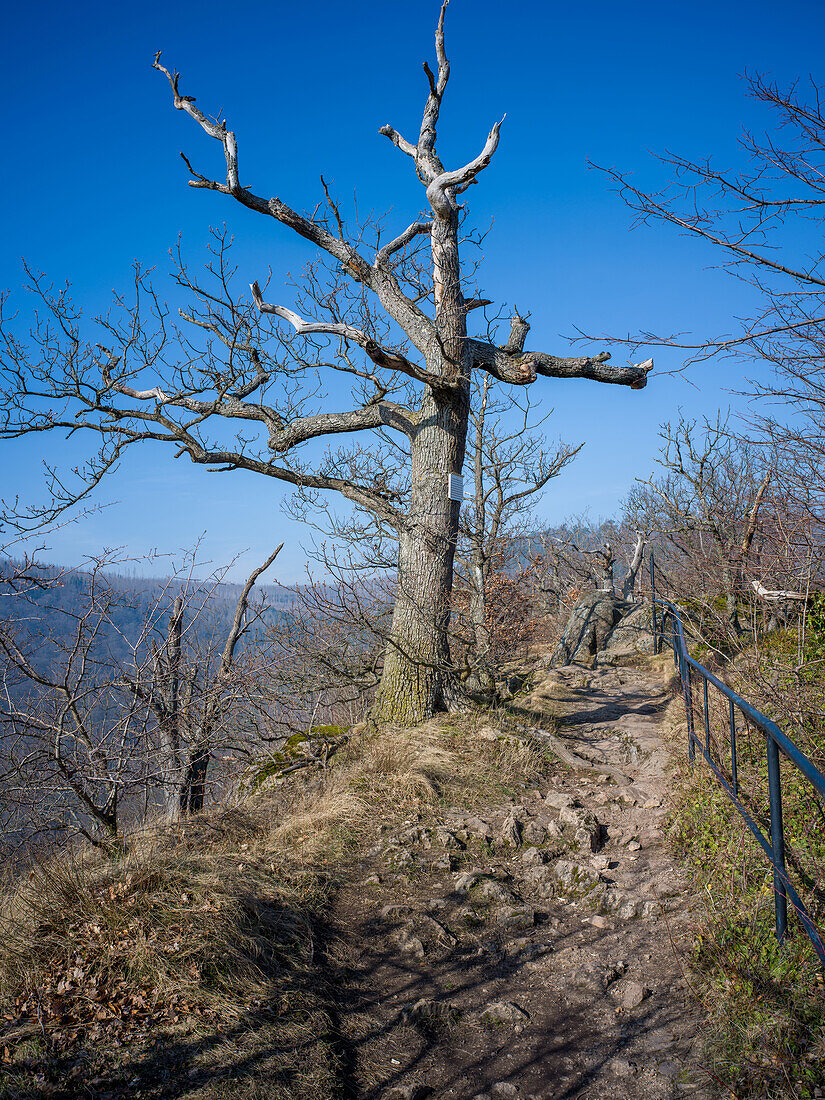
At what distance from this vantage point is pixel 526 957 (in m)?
4.05

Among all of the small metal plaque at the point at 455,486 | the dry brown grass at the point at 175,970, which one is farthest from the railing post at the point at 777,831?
the small metal plaque at the point at 455,486

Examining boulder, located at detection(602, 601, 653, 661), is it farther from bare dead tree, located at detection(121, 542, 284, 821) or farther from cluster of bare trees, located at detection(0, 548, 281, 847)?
cluster of bare trees, located at detection(0, 548, 281, 847)

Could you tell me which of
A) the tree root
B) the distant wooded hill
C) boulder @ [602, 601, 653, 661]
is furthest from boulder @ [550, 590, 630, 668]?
the distant wooded hill

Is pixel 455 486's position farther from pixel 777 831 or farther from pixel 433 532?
pixel 777 831

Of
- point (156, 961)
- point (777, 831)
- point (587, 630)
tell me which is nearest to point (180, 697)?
point (156, 961)

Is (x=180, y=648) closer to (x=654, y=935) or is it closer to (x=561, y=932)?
(x=561, y=932)

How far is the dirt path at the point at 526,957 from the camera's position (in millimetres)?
3014

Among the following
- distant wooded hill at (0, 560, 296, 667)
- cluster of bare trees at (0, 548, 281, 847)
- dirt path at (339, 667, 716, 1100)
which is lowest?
dirt path at (339, 667, 716, 1100)

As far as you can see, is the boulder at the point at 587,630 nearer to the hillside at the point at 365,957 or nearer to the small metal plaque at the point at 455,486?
the small metal plaque at the point at 455,486

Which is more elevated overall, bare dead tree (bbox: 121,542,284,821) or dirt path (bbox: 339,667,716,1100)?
bare dead tree (bbox: 121,542,284,821)

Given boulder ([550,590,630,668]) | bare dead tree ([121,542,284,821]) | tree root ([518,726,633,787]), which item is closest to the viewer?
bare dead tree ([121,542,284,821])

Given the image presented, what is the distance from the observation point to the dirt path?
301 centimetres

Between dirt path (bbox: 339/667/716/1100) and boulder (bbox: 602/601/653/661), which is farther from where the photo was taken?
boulder (bbox: 602/601/653/661)

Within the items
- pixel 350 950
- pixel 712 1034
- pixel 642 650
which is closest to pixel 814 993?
pixel 712 1034
